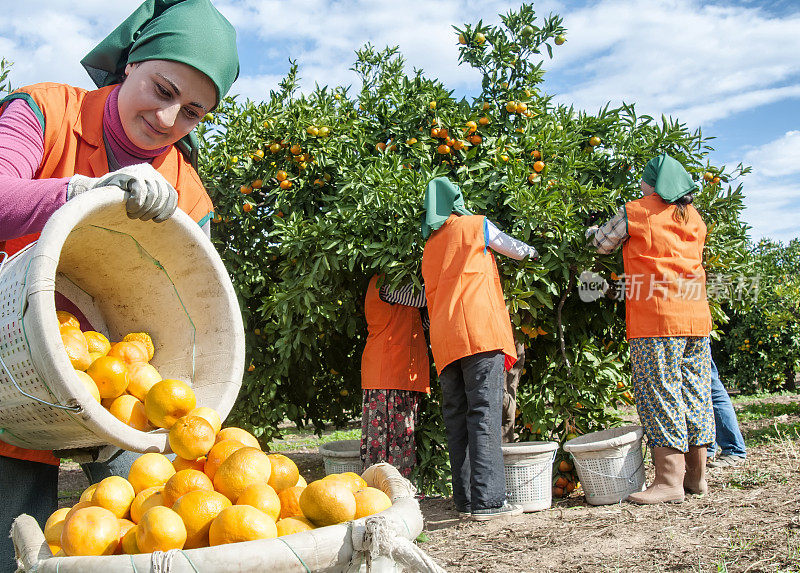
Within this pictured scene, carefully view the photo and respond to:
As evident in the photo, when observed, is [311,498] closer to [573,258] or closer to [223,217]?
[573,258]

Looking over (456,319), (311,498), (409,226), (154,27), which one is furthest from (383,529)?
(409,226)

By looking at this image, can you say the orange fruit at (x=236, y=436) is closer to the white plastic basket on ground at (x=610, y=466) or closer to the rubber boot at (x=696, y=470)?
the white plastic basket on ground at (x=610, y=466)

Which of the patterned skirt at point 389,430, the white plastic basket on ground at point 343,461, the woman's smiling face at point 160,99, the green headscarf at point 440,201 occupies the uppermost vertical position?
the green headscarf at point 440,201

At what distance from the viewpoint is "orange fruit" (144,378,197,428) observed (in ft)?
4.72

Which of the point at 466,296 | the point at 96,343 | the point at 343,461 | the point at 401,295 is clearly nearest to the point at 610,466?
the point at 466,296

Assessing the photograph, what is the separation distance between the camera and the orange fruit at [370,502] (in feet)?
3.97

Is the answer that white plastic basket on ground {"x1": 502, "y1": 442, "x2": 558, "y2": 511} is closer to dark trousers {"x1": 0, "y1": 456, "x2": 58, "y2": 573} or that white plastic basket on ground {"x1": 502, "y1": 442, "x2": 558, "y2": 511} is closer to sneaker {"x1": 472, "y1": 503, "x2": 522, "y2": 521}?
sneaker {"x1": 472, "y1": 503, "x2": 522, "y2": 521}

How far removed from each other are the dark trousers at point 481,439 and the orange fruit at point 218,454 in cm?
231

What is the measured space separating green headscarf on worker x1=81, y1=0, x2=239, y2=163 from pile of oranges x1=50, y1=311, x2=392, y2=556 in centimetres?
73

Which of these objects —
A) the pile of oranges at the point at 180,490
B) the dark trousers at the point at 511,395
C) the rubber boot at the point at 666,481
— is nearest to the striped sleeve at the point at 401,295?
the dark trousers at the point at 511,395

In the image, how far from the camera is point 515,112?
4.28 metres

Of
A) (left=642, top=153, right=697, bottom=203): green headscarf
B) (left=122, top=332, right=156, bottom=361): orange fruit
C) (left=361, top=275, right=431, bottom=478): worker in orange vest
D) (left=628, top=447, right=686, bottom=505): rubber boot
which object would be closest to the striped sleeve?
(left=361, top=275, right=431, bottom=478): worker in orange vest

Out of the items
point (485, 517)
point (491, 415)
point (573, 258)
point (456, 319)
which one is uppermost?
point (573, 258)

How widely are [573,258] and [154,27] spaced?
108 inches
